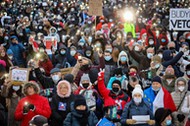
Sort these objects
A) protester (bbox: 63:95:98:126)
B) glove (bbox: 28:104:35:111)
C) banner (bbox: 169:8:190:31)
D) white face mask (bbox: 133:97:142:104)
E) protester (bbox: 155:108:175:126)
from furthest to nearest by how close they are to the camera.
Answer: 1. banner (bbox: 169:8:190:31)
2. glove (bbox: 28:104:35:111)
3. white face mask (bbox: 133:97:142:104)
4. protester (bbox: 155:108:175:126)
5. protester (bbox: 63:95:98:126)

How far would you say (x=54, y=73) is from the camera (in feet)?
31.1

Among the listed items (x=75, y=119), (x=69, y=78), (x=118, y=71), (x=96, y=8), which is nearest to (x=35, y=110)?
(x=75, y=119)

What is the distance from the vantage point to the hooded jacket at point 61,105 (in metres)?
8.23

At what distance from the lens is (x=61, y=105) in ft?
27.1

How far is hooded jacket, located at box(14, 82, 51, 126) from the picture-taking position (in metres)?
8.04

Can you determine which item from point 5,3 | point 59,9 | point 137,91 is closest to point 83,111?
point 137,91

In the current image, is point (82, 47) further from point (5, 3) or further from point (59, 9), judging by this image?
point (5, 3)

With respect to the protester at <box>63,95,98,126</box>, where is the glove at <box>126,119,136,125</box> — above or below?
below

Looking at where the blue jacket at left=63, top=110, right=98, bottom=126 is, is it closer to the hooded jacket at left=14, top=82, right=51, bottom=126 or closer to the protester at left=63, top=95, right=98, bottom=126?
the protester at left=63, top=95, right=98, bottom=126

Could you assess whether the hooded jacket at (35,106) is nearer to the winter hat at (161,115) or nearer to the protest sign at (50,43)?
the winter hat at (161,115)

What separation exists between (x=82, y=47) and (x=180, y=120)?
5935mm

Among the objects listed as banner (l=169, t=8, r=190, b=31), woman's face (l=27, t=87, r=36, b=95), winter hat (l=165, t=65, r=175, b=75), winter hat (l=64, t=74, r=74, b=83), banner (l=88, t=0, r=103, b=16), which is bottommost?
woman's face (l=27, t=87, r=36, b=95)

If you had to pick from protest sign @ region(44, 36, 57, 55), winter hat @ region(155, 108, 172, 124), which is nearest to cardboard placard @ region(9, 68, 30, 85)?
winter hat @ region(155, 108, 172, 124)

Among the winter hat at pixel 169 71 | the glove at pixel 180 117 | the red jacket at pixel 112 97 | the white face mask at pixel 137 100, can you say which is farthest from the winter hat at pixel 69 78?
the glove at pixel 180 117
